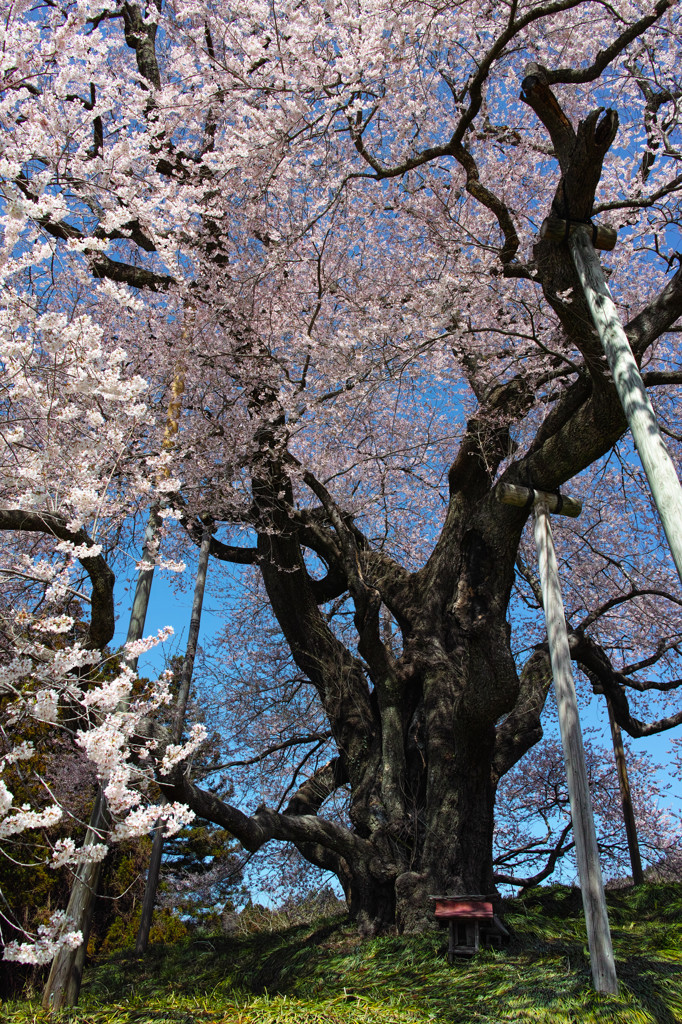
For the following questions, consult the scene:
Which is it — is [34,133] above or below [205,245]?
below

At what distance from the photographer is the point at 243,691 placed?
30.2ft

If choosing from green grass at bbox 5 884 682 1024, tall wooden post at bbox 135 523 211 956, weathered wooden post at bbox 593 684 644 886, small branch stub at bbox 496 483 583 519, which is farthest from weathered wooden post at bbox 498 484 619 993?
weathered wooden post at bbox 593 684 644 886

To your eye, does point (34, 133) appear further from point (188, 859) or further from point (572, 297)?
point (188, 859)

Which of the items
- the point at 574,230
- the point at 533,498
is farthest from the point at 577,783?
the point at 574,230

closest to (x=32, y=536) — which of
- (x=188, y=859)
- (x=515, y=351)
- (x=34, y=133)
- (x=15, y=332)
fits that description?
(x=15, y=332)

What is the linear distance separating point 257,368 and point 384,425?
2.35 metres

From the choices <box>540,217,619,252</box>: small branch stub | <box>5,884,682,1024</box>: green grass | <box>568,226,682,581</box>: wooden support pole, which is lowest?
<box>5,884,682,1024</box>: green grass

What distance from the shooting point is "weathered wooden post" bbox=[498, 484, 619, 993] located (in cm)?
365

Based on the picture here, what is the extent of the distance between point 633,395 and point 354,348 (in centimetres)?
404

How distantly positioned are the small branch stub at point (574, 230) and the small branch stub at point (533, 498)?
5.89ft

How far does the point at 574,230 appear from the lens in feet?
13.8

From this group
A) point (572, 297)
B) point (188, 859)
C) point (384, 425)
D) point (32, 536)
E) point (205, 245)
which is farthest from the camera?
point (188, 859)

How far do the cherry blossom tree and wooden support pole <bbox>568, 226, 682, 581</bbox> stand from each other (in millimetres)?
262

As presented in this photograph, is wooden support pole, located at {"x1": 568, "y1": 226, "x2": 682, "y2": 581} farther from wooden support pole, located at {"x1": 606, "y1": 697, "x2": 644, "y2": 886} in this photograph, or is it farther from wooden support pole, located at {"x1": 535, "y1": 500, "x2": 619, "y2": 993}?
wooden support pole, located at {"x1": 606, "y1": 697, "x2": 644, "y2": 886}
